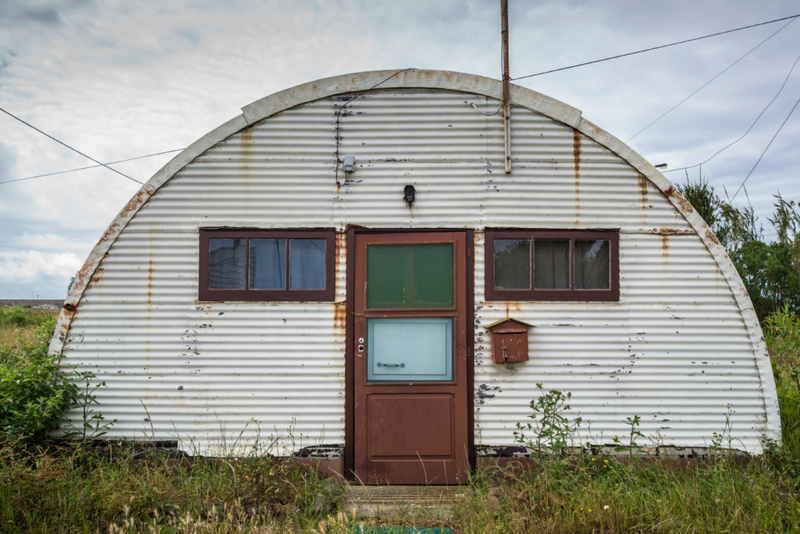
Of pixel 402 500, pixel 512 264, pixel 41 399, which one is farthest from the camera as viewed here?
pixel 512 264

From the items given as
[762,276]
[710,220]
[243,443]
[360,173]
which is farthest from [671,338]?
[710,220]

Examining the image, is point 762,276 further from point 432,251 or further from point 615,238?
point 432,251

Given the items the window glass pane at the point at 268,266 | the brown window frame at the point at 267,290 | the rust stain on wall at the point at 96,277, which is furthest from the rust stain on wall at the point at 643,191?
the rust stain on wall at the point at 96,277

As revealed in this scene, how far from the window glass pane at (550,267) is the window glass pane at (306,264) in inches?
89.3

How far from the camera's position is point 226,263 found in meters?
5.10

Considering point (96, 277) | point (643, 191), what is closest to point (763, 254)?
point (643, 191)

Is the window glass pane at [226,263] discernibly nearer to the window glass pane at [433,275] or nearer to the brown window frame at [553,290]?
the window glass pane at [433,275]

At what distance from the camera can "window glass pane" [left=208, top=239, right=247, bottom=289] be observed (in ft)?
16.7

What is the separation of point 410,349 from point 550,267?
5.65 feet

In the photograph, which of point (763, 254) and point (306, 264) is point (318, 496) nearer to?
point (306, 264)

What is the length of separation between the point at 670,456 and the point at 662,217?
2.45 m

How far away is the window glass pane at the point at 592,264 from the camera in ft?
16.7

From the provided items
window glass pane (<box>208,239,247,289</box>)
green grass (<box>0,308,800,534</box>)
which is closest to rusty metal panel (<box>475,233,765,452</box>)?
green grass (<box>0,308,800,534</box>)

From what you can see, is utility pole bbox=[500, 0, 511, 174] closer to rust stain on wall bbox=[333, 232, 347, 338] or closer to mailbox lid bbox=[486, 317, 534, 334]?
mailbox lid bbox=[486, 317, 534, 334]
